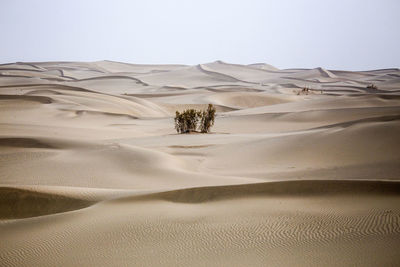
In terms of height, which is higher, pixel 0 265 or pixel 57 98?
pixel 57 98

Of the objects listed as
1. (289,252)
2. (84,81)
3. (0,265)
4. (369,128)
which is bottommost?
(0,265)

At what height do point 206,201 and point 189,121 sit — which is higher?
point 189,121

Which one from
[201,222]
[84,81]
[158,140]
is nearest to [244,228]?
[201,222]

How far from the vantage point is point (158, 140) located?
437 inches

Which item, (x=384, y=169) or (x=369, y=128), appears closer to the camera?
(x=384, y=169)

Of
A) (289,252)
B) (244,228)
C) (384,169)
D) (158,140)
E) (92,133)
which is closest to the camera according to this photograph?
(289,252)

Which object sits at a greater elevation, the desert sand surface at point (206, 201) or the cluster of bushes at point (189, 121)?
the cluster of bushes at point (189, 121)

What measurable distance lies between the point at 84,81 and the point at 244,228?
46.3 meters

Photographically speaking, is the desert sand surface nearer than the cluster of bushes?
Yes

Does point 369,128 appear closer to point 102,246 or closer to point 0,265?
point 102,246

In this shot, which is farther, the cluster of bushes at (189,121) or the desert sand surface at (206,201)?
the cluster of bushes at (189,121)

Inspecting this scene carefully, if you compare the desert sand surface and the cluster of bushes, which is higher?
the cluster of bushes

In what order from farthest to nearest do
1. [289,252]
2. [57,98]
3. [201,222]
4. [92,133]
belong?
[57,98]
[92,133]
[201,222]
[289,252]

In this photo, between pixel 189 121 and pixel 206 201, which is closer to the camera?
pixel 206 201
